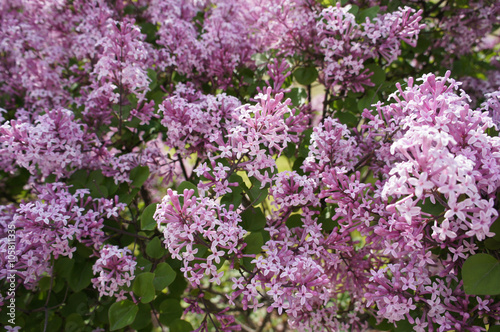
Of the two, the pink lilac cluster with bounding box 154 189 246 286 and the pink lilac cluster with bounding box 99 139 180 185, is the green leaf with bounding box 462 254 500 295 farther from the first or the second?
the pink lilac cluster with bounding box 99 139 180 185

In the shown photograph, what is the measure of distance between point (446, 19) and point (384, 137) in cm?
184

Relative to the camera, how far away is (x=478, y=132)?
4.58 feet

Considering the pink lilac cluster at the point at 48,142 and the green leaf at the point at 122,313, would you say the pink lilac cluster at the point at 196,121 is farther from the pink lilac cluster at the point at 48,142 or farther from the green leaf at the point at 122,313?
the green leaf at the point at 122,313

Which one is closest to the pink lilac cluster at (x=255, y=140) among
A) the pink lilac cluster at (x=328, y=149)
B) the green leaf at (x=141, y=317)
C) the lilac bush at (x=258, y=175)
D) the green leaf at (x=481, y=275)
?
the lilac bush at (x=258, y=175)

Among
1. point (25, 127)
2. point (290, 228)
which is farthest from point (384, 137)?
point (25, 127)

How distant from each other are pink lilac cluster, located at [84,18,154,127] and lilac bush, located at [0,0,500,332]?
0.05 ft

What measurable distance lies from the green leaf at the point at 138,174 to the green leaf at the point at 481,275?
166cm

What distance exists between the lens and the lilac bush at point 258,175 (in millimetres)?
1491

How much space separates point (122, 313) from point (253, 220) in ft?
2.55

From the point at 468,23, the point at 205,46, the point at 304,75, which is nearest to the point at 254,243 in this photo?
the point at 304,75

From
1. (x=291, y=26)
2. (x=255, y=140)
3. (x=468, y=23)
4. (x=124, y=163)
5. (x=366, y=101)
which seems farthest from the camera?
(x=468, y=23)

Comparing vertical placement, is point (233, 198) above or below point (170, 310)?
above

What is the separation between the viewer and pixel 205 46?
2623 millimetres

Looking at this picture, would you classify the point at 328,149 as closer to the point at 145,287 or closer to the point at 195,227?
the point at 195,227
